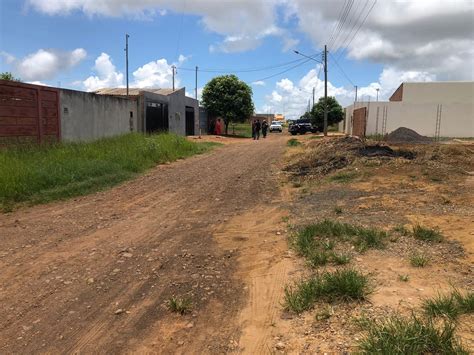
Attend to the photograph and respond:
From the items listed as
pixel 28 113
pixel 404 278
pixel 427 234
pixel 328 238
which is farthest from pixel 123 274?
pixel 28 113

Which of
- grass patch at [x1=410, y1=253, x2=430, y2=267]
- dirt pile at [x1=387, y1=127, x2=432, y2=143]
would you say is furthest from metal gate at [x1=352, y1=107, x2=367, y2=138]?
grass patch at [x1=410, y1=253, x2=430, y2=267]

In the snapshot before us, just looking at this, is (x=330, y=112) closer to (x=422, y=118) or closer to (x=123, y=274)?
(x=422, y=118)

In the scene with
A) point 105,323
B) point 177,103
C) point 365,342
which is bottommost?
point 105,323

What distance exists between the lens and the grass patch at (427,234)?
19.8ft

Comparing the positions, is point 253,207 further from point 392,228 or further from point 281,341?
point 281,341

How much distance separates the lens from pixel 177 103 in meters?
34.5

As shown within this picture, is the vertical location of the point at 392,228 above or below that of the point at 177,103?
below

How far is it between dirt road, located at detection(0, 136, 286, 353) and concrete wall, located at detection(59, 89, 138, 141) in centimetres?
840

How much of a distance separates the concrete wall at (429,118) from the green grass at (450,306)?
112 feet

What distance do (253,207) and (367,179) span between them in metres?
3.82

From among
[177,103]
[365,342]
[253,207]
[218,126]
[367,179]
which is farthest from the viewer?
[218,126]

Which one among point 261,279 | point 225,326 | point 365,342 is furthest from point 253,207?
point 365,342

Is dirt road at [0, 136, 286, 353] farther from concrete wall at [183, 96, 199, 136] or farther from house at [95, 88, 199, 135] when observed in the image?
concrete wall at [183, 96, 199, 136]

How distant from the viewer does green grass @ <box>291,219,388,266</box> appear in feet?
17.8
